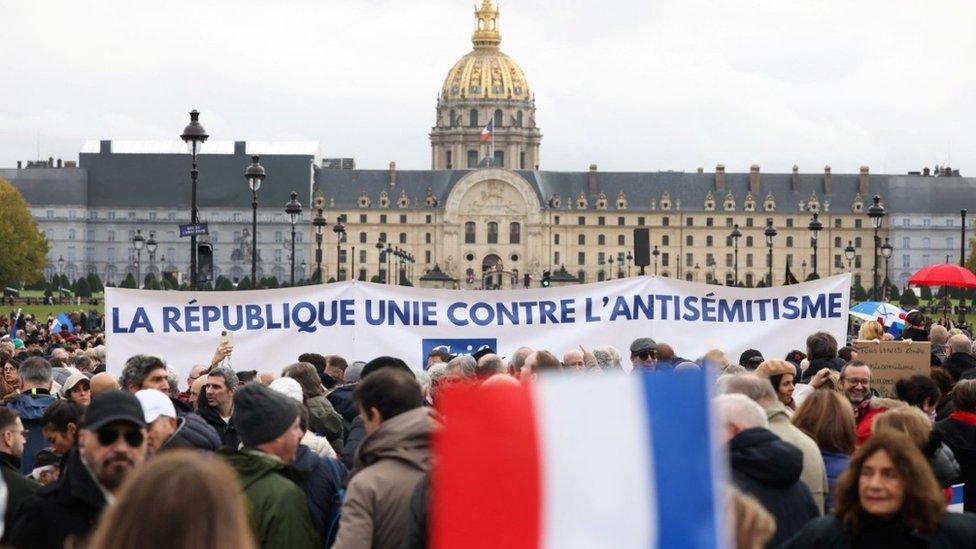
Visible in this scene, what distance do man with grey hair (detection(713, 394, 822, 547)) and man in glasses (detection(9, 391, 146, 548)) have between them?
5.80 ft

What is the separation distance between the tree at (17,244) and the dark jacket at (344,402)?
3429 inches

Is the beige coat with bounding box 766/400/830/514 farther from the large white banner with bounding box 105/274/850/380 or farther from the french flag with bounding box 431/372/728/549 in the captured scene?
the large white banner with bounding box 105/274/850/380

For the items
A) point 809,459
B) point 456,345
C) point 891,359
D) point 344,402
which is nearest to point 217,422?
point 344,402

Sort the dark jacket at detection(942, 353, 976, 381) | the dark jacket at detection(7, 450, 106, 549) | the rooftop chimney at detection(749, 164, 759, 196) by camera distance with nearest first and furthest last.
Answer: the dark jacket at detection(7, 450, 106, 549) → the dark jacket at detection(942, 353, 976, 381) → the rooftop chimney at detection(749, 164, 759, 196)

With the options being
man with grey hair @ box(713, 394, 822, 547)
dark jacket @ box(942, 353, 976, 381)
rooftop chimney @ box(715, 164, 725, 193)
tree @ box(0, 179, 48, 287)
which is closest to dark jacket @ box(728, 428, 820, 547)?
man with grey hair @ box(713, 394, 822, 547)

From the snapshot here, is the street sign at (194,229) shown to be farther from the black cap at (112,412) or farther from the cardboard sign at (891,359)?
the black cap at (112,412)

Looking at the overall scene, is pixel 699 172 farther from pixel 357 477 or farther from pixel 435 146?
pixel 357 477

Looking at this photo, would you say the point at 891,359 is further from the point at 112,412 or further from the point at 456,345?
the point at 112,412

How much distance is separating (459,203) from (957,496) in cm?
11998

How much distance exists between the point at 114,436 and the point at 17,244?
94.8 metres

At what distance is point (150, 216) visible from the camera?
12281cm

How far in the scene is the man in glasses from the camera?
15.5 ft

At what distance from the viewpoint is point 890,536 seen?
4918 mm

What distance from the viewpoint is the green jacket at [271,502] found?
5.24 metres
